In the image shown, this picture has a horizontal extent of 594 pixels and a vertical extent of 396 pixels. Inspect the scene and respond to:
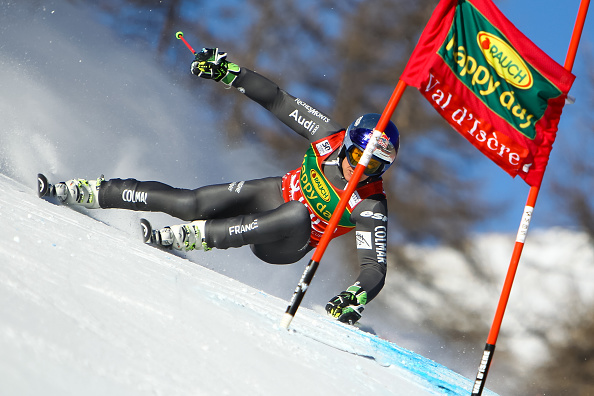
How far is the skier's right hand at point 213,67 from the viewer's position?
434cm

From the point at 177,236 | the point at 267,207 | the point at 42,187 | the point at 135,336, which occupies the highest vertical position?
the point at 267,207

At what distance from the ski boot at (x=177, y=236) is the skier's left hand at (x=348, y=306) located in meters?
0.95

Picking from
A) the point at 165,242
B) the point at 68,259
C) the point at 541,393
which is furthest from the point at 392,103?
the point at 541,393

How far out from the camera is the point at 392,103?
2.85 meters

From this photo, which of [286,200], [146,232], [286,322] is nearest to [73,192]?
[146,232]

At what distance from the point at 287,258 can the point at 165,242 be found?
0.91 m

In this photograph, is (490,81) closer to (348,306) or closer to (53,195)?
(348,306)

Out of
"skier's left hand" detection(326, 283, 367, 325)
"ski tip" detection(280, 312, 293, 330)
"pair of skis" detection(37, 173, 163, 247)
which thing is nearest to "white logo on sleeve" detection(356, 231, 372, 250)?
"skier's left hand" detection(326, 283, 367, 325)

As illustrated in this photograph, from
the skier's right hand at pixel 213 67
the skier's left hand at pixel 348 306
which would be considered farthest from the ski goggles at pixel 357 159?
the skier's right hand at pixel 213 67

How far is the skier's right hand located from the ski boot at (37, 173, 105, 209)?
106 centimetres

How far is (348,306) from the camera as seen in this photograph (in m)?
3.93

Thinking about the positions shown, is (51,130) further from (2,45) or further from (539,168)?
(539,168)

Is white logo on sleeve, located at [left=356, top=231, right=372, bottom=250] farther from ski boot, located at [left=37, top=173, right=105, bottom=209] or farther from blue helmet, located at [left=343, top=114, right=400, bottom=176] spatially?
ski boot, located at [left=37, top=173, right=105, bottom=209]

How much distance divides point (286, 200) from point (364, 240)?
651mm
